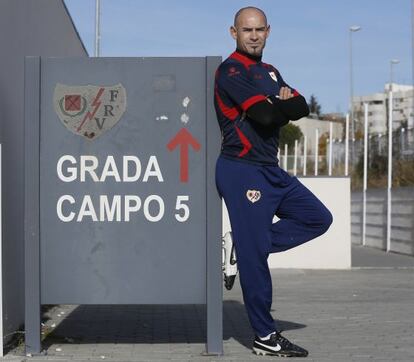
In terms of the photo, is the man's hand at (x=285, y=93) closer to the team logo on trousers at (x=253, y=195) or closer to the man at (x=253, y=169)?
the man at (x=253, y=169)

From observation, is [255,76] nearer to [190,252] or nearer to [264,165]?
[264,165]

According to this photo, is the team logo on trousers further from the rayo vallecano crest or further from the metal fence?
the metal fence

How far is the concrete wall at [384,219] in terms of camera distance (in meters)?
20.2

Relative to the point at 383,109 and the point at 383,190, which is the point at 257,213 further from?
the point at 383,109

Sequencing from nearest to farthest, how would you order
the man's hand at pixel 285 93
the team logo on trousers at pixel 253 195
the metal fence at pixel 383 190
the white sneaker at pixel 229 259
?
the man's hand at pixel 285 93
the team logo on trousers at pixel 253 195
the white sneaker at pixel 229 259
the metal fence at pixel 383 190

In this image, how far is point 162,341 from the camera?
710cm

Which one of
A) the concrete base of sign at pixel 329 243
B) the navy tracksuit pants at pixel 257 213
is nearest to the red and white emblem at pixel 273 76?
the navy tracksuit pants at pixel 257 213

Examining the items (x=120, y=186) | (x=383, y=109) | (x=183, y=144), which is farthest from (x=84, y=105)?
(x=383, y=109)

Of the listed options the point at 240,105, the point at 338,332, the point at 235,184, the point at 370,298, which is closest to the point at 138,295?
the point at 235,184

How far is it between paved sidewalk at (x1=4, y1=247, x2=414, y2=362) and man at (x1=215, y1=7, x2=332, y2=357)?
1.15 ft

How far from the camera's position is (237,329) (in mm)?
7758

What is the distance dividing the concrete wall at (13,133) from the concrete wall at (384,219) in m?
13.3

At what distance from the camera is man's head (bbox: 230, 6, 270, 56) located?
21.0ft

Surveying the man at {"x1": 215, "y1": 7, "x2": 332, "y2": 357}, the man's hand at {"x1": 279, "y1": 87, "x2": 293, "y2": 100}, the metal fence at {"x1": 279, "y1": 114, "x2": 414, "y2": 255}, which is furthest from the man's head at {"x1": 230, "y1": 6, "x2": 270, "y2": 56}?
the metal fence at {"x1": 279, "y1": 114, "x2": 414, "y2": 255}
